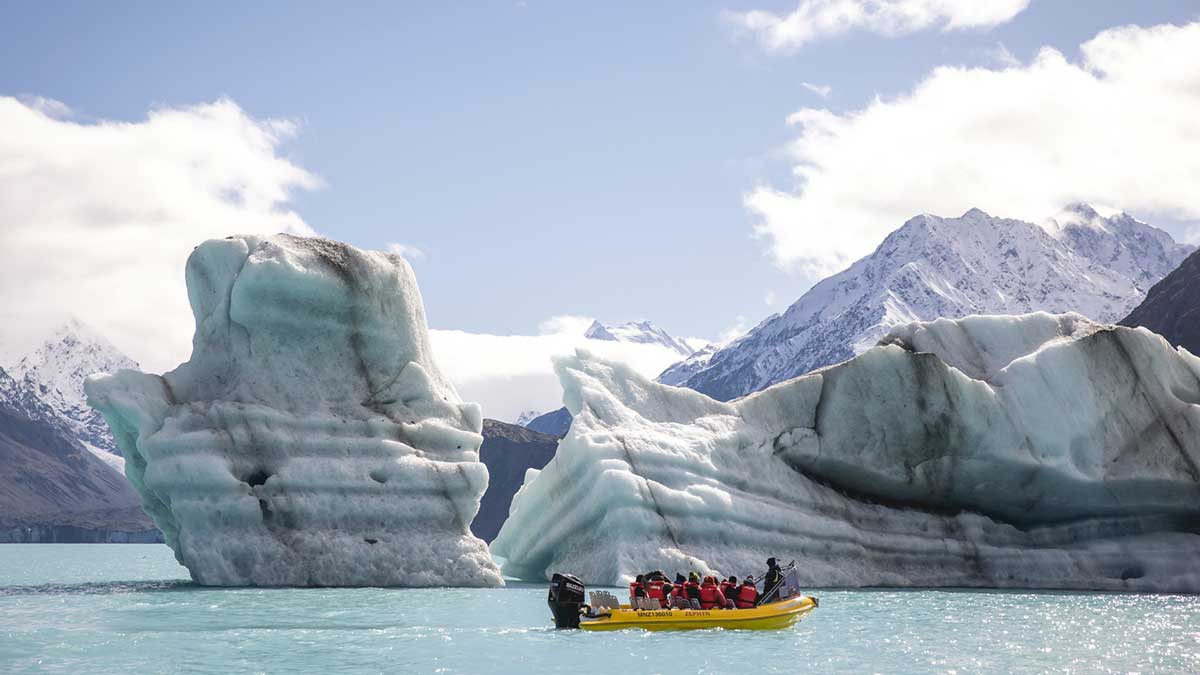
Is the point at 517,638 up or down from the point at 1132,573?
down

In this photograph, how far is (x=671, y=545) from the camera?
33719 millimetres

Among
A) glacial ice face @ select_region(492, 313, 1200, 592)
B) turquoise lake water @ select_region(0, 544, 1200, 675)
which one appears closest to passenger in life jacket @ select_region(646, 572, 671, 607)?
turquoise lake water @ select_region(0, 544, 1200, 675)

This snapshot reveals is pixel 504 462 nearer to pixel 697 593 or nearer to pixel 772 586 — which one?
pixel 772 586

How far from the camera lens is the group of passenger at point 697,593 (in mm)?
25859

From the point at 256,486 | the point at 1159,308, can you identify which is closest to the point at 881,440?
the point at 256,486

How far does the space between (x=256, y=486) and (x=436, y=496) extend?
4644mm

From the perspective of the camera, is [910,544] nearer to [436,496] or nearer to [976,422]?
[976,422]

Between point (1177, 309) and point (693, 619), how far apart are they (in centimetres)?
9537

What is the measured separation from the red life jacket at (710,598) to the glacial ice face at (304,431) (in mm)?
10391

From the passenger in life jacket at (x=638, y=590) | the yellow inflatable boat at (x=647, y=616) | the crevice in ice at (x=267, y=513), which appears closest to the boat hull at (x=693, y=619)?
the yellow inflatable boat at (x=647, y=616)

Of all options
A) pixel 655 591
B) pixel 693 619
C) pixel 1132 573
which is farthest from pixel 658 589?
pixel 1132 573

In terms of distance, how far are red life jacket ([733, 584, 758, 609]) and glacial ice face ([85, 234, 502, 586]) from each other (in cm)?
1052

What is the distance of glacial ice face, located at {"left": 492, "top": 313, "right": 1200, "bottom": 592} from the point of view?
116ft

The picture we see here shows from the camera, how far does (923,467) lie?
121ft
